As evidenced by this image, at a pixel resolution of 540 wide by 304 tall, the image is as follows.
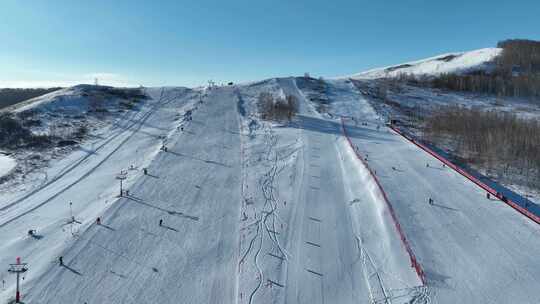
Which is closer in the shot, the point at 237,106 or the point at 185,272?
the point at 185,272

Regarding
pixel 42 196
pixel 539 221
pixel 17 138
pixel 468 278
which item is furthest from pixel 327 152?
pixel 17 138

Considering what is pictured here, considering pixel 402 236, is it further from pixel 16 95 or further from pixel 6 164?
pixel 16 95

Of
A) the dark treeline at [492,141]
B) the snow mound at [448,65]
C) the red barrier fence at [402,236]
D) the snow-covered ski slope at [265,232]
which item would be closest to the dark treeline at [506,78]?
the snow mound at [448,65]

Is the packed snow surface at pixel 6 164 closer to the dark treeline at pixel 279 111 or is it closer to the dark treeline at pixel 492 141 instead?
the dark treeline at pixel 279 111

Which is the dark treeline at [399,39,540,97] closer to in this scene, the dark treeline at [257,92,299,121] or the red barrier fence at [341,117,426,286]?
the dark treeline at [257,92,299,121]

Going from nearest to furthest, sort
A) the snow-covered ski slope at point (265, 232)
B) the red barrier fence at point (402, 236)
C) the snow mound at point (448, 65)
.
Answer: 1. the snow-covered ski slope at point (265, 232)
2. the red barrier fence at point (402, 236)
3. the snow mound at point (448, 65)

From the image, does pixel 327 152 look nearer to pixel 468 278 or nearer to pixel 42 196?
pixel 468 278

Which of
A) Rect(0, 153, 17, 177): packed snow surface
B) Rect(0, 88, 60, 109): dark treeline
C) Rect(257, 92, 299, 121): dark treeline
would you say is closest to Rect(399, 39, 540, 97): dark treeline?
Rect(257, 92, 299, 121): dark treeline
